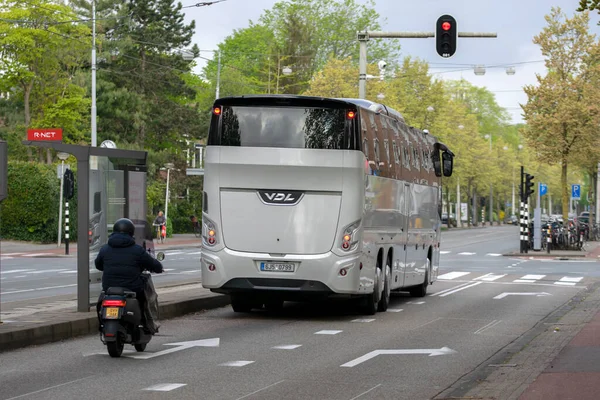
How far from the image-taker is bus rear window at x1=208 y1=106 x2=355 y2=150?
17625 millimetres

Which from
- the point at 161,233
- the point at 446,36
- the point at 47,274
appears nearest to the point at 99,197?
the point at 446,36

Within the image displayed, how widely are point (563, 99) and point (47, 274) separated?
34983mm

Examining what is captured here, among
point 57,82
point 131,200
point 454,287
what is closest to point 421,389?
point 131,200

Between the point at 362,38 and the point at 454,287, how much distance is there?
6.54 metres

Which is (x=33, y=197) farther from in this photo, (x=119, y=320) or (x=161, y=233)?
(x=119, y=320)

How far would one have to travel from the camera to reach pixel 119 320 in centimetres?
1241

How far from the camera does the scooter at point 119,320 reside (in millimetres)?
12391

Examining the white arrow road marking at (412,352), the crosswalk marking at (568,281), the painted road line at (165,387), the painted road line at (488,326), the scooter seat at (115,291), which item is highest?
the scooter seat at (115,291)

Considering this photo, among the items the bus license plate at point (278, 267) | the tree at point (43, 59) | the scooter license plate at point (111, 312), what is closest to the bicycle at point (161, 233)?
the tree at point (43, 59)

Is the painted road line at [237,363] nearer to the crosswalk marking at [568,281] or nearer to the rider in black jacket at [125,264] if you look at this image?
the rider in black jacket at [125,264]

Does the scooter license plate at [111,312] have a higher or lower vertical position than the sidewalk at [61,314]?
higher

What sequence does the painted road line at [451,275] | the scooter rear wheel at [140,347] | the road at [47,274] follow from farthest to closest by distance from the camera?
1. the painted road line at [451,275]
2. the road at [47,274]
3. the scooter rear wheel at [140,347]

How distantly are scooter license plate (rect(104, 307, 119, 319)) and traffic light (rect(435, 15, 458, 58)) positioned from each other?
15.0 m

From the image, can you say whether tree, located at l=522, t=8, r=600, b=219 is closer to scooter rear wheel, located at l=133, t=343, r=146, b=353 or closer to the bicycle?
the bicycle
